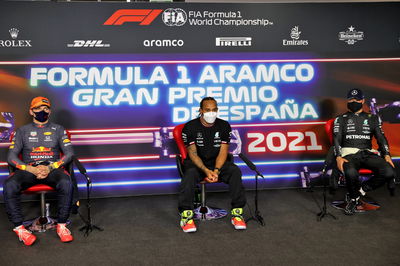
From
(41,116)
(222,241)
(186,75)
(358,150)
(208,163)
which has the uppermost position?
(186,75)

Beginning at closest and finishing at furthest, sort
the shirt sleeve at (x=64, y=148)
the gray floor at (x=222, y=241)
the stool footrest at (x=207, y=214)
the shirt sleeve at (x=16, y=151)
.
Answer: the gray floor at (x=222, y=241), the shirt sleeve at (x=16, y=151), the shirt sleeve at (x=64, y=148), the stool footrest at (x=207, y=214)

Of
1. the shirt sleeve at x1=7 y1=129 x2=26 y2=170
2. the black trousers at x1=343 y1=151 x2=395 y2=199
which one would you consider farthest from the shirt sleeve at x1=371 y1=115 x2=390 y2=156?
the shirt sleeve at x1=7 y1=129 x2=26 y2=170

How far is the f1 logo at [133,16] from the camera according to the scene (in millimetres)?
4708

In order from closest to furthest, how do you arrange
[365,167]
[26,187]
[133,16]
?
[26,187] < [365,167] < [133,16]

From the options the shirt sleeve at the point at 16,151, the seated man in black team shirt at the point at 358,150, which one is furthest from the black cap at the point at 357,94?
the shirt sleeve at the point at 16,151

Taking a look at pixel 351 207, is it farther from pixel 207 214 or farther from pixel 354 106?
pixel 207 214

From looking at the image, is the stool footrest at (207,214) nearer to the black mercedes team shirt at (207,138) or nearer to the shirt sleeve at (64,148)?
the black mercedes team shirt at (207,138)

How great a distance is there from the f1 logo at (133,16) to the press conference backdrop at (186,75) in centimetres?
1

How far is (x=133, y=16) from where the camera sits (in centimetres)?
474

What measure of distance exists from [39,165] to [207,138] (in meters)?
1.71

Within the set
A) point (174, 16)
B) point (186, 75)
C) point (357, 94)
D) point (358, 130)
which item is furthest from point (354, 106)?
point (174, 16)

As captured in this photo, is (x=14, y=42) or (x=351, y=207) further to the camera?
(x=14, y=42)

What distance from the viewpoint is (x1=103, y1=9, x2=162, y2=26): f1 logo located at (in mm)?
4708

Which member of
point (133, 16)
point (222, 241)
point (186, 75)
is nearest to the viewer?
point (222, 241)
